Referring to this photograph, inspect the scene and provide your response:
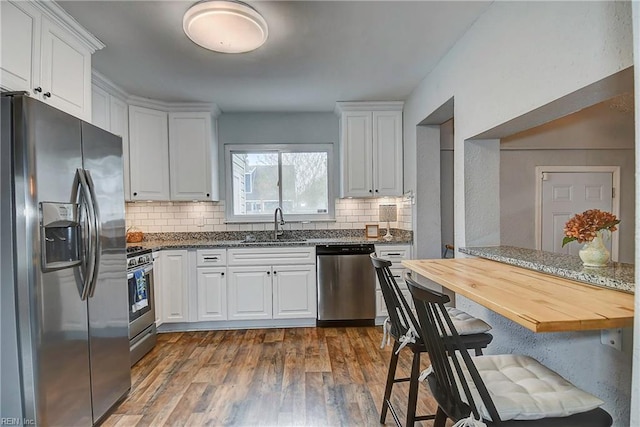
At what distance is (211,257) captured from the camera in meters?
3.43

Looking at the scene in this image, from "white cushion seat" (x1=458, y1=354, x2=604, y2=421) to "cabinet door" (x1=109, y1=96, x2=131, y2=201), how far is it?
3.43 m

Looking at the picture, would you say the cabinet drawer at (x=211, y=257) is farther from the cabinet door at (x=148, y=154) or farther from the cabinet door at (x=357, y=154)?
the cabinet door at (x=357, y=154)

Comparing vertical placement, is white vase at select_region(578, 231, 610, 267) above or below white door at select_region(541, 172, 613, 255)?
below

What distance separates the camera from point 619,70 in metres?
1.17

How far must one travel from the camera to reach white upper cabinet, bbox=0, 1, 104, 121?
164 cm

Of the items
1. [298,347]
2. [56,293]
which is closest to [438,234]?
[298,347]

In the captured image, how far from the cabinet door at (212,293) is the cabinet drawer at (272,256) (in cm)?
20

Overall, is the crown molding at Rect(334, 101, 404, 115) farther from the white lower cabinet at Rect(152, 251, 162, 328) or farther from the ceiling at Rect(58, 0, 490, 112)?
the white lower cabinet at Rect(152, 251, 162, 328)

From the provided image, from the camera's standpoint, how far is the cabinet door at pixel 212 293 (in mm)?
3428

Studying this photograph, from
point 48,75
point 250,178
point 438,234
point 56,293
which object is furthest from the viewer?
point 250,178

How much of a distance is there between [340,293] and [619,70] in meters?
2.80

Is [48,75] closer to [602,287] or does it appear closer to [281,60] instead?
[281,60]

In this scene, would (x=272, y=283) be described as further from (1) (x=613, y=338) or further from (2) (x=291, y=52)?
(1) (x=613, y=338)

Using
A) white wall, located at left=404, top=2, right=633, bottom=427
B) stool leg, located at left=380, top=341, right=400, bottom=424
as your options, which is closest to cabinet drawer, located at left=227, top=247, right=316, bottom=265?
white wall, located at left=404, top=2, right=633, bottom=427
